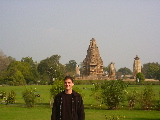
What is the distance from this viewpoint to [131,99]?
17.4 metres

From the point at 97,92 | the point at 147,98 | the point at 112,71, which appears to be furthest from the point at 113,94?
the point at 112,71

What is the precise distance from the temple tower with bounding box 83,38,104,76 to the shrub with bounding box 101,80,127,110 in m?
47.0

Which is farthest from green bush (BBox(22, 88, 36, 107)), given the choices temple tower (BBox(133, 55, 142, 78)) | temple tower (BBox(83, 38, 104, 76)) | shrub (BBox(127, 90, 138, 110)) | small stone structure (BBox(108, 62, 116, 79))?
temple tower (BBox(133, 55, 142, 78))

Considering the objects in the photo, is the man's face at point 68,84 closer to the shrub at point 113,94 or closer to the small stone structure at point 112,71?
the shrub at point 113,94

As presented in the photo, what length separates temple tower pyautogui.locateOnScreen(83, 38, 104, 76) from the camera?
65.1m

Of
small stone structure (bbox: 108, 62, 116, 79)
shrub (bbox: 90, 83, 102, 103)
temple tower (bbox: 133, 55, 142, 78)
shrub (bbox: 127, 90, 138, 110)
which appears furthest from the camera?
temple tower (bbox: 133, 55, 142, 78)

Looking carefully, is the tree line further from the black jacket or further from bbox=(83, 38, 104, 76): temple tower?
the black jacket

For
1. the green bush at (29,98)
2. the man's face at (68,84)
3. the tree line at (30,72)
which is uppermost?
the tree line at (30,72)

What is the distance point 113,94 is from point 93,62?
47860 millimetres

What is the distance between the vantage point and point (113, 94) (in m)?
17.4

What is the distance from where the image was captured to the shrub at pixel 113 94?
56.4ft

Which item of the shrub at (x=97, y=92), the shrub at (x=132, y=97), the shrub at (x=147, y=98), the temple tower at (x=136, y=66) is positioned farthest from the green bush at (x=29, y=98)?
the temple tower at (x=136, y=66)

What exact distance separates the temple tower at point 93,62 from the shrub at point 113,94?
154 ft

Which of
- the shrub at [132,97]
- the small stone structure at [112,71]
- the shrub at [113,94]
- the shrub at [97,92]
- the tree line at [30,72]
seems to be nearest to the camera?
the shrub at [113,94]
